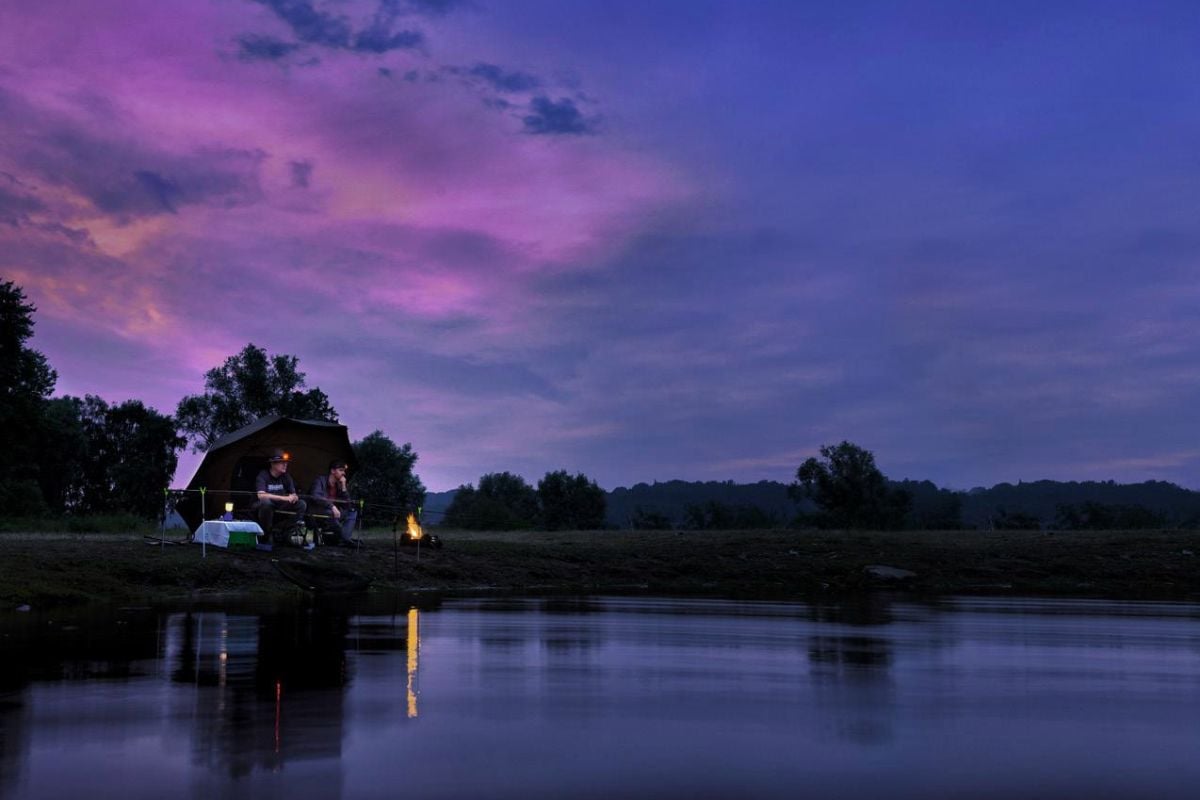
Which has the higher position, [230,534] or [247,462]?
[247,462]

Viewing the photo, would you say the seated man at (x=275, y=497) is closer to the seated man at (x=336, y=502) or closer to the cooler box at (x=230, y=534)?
the seated man at (x=336, y=502)

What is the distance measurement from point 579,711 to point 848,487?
10052cm

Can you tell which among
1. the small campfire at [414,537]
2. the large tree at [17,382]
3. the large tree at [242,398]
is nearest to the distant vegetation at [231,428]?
the large tree at [242,398]

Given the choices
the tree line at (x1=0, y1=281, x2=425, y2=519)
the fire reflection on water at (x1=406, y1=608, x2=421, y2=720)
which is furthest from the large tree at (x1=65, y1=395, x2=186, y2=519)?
the fire reflection on water at (x1=406, y1=608, x2=421, y2=720)

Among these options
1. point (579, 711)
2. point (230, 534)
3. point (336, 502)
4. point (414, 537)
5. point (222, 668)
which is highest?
point (336, 502)

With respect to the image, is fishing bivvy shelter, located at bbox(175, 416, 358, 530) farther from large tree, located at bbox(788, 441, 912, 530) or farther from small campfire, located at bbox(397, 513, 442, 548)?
large tree, located at bbox(788, 441, 912, 530)

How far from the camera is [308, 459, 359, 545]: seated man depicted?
2917 cm

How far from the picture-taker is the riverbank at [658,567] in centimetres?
2075

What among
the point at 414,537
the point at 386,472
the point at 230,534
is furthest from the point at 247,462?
the point at 386,472

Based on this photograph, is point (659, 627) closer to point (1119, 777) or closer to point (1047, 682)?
point (1047, 682)

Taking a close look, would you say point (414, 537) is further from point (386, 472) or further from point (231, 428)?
point (386, 472)

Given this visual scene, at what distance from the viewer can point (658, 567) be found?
32406mm

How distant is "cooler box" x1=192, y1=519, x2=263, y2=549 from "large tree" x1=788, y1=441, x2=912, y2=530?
8520cm

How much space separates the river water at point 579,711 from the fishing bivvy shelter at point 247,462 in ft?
53.2
